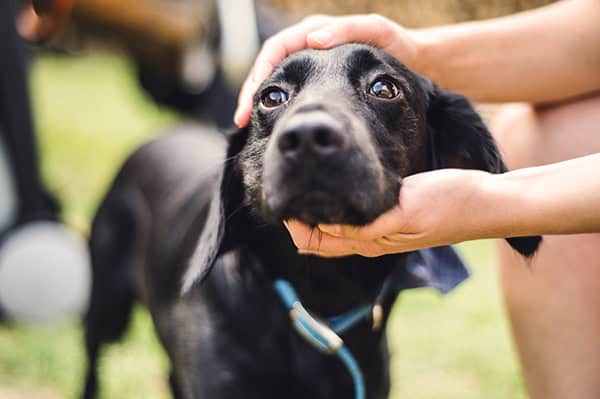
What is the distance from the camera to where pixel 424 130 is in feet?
6.75

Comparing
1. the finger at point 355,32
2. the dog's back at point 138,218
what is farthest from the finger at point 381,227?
the dog's back at point 138,218

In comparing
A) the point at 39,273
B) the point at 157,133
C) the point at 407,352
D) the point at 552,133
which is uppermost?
the point at 552,133

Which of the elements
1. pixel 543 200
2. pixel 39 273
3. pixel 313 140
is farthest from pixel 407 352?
pixel 313 140

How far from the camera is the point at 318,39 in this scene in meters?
2.00

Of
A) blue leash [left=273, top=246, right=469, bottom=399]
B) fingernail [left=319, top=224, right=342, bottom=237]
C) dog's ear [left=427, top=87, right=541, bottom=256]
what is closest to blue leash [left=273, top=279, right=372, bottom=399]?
blue leash [left=273, top=246, right=469, bottom=399]

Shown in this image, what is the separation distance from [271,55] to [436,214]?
0.73 meters

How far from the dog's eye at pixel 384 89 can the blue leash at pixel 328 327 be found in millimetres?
602

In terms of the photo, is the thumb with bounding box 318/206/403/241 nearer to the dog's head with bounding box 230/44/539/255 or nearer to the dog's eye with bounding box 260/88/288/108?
the dog's head with bounding box 230/44/539/255

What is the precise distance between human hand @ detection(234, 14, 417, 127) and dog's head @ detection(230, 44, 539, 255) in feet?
0.15

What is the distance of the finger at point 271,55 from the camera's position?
6.72 ft

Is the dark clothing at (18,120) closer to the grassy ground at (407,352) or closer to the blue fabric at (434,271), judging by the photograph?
the grassy ground at (407,352)

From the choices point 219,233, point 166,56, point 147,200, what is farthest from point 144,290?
point 166,56

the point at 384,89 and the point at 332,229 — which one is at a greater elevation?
the point at 384,89

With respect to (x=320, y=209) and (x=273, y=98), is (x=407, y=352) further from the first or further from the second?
(x=320, y=209)
